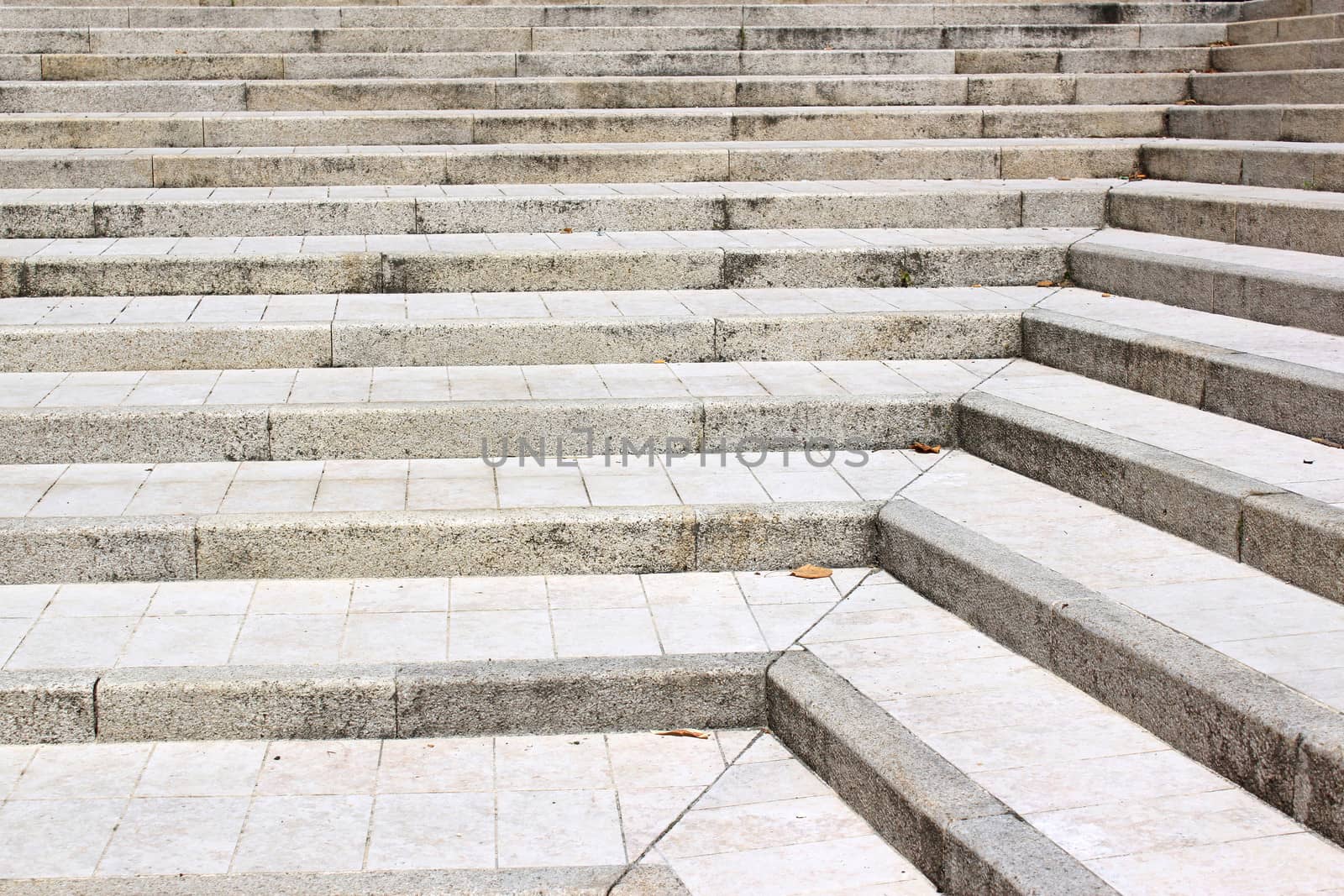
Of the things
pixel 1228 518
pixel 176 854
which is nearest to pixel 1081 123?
pixel 1228 518

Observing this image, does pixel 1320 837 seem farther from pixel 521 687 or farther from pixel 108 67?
pixel 108 67

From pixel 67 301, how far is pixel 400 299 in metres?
1.60

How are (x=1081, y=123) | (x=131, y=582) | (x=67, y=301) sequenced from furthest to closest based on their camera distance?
(x=1081, y=123)
(x=67, y=301)
(x=131, y=582)

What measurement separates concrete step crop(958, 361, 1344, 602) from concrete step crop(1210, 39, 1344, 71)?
4380 millimetres

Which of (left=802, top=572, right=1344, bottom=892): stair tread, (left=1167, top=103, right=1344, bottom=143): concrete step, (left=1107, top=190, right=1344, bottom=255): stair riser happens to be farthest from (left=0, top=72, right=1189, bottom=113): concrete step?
(left=802, top=572, right=1344, bottom=892): stair tread

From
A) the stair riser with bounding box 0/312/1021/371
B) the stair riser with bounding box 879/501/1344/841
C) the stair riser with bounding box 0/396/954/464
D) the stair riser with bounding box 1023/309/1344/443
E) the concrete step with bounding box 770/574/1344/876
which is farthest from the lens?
the stair riser with bounding box 0/312/1021/371

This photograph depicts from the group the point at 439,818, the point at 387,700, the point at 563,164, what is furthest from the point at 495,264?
the point at 439,818

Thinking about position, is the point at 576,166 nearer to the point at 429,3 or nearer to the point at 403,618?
the point at 429,3

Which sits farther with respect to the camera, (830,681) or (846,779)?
(830,681)

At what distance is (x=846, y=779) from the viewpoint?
3.72m

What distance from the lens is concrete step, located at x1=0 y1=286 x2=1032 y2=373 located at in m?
6.08

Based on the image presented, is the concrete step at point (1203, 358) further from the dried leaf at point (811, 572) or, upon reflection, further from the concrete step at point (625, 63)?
the concrete step at point (625, 63)

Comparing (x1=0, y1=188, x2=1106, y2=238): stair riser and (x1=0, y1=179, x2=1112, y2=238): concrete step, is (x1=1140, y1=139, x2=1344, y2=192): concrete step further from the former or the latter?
(x1=0, y1=188, x2=1106, y2=238): stair riser

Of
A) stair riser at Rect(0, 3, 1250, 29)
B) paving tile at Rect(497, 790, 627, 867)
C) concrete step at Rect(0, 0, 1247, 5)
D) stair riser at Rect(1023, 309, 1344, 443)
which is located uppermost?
concrete step at Rect(0, 0, 1247, 5)
